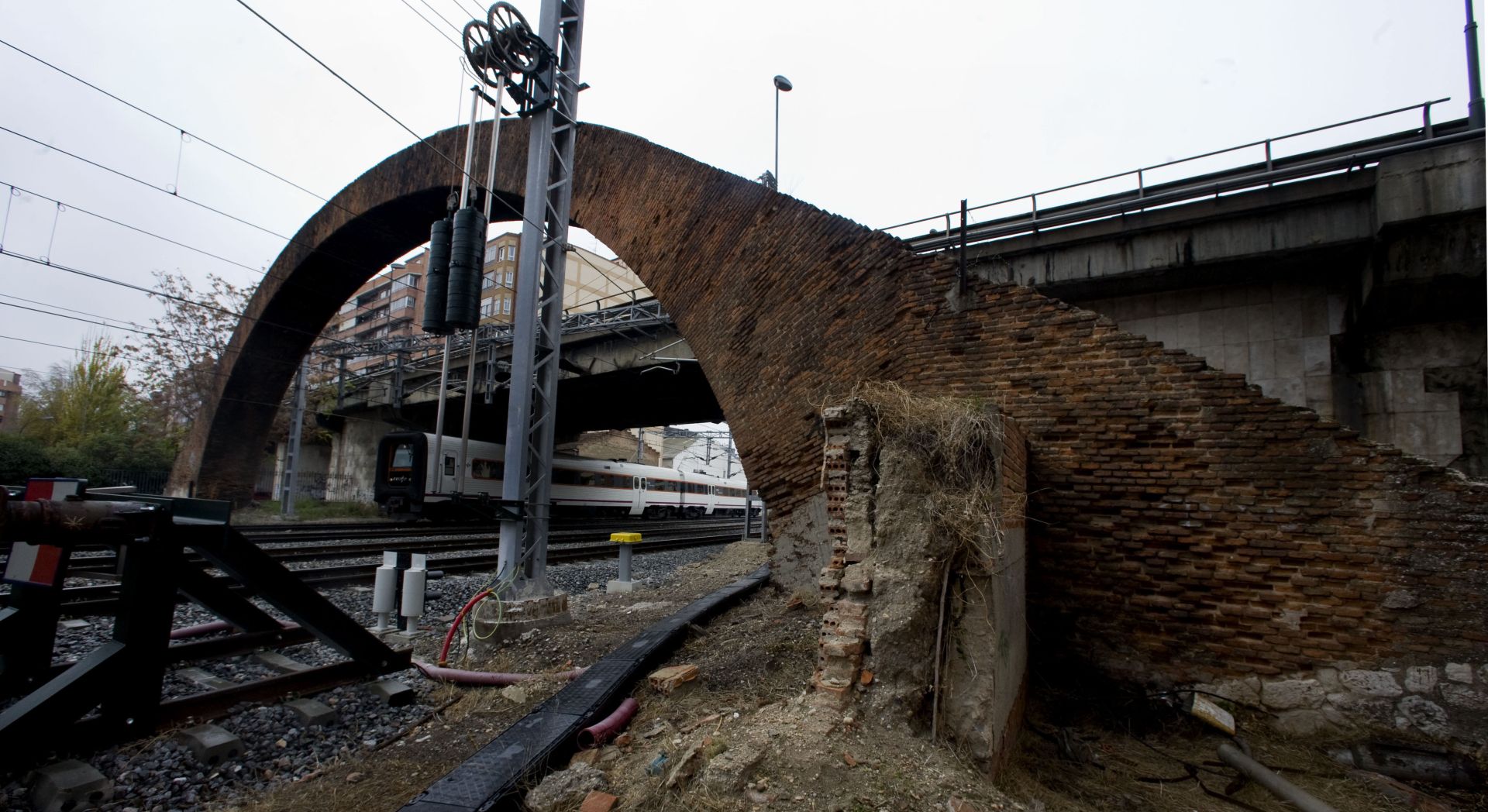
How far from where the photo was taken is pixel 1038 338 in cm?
582

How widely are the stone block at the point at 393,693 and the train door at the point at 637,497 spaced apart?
2621 centimetres

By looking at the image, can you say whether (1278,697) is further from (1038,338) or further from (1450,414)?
(1450,414)

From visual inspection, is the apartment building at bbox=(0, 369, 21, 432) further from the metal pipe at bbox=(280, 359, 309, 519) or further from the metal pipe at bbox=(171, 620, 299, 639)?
the metal pipe at bbox=(171, 620, 299, 639)

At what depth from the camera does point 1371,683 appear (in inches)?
173

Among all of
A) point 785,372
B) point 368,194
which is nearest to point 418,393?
point 368,194

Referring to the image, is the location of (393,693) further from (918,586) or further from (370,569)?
(370,569)

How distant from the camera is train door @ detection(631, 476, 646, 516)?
1222 inches

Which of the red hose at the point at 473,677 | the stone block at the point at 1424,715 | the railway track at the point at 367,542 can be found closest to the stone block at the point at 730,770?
the red hose at the point at 473,677

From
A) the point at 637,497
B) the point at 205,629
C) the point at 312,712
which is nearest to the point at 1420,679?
the point at 312,712

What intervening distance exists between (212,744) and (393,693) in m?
1.16

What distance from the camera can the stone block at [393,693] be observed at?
4.60 metres

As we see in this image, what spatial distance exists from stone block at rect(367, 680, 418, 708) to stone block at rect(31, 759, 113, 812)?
1.53 m

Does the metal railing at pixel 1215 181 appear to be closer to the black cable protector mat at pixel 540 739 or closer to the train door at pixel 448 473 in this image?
the black cable protector mat at pixel 540 739

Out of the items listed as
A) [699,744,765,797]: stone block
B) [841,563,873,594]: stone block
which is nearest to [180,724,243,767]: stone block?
[699,744,765,797]: stone block
